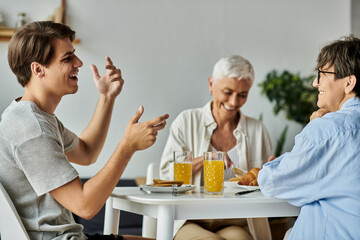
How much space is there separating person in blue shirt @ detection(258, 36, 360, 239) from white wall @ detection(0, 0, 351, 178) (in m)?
2.50

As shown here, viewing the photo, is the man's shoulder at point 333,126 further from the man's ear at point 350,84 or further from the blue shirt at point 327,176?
the man's ear at point 350,84

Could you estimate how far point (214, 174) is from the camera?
1655 millimetres

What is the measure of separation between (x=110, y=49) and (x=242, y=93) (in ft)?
5.32

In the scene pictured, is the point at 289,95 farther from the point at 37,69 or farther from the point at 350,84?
the point at 37,69

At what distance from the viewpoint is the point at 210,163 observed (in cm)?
170

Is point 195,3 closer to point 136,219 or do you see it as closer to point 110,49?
point 110,49

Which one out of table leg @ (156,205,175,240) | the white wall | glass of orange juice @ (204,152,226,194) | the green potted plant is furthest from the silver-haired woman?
the green potted plant

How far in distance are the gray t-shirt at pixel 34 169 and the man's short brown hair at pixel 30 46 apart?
148mm

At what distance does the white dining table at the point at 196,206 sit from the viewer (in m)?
1.43

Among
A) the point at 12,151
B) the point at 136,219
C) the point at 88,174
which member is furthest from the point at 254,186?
the point at 88,174

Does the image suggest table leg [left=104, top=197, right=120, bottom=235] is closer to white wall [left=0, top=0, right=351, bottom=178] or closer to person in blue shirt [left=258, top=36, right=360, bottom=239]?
person in blue shirt [left=258, top=36, right=360, bottom=239]

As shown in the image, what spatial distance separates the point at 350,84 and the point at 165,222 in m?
0.77

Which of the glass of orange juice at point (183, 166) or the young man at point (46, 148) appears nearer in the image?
the young man at point (46, 148)

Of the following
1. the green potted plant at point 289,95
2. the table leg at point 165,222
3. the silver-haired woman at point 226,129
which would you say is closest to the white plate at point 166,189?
the table leg at point 165,222
